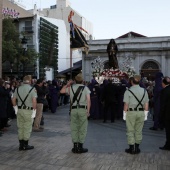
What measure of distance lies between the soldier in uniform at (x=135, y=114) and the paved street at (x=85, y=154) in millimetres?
325

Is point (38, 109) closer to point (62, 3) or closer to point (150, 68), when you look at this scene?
point (150, 68)

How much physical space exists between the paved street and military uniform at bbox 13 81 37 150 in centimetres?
37

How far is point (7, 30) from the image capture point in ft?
124

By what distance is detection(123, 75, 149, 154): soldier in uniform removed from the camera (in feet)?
25.0

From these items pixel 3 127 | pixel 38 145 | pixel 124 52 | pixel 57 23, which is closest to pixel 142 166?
pixel 38 145

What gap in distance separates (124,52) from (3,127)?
39.4 metres

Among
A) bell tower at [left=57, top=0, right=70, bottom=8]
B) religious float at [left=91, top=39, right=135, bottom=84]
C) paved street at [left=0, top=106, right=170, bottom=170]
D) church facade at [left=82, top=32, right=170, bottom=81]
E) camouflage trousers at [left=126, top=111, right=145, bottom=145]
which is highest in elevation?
bell tower at [left=57, top=0, right=70, bottom=8]

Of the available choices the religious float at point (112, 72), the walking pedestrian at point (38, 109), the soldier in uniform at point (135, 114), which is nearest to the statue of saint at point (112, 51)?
the religious float at point (112, 72)

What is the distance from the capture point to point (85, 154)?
755cm

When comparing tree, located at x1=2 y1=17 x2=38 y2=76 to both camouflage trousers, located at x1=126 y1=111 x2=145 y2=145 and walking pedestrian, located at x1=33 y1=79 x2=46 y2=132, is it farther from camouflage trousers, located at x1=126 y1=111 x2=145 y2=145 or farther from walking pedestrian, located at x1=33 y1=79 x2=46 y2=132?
camouflage trousers, located at x1=126 y1=111 x2=145 y2=145

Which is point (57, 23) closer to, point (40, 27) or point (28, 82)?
point (40, 27)

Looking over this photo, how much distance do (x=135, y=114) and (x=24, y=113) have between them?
269 cm

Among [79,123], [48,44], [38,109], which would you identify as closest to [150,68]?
[48,44]

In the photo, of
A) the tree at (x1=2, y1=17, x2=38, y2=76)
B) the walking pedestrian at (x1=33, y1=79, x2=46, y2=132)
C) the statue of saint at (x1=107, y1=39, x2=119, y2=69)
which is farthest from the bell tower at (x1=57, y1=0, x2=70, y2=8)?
the walking pedestrian at (x1=33, y1=79, x2=46, y2=132)
